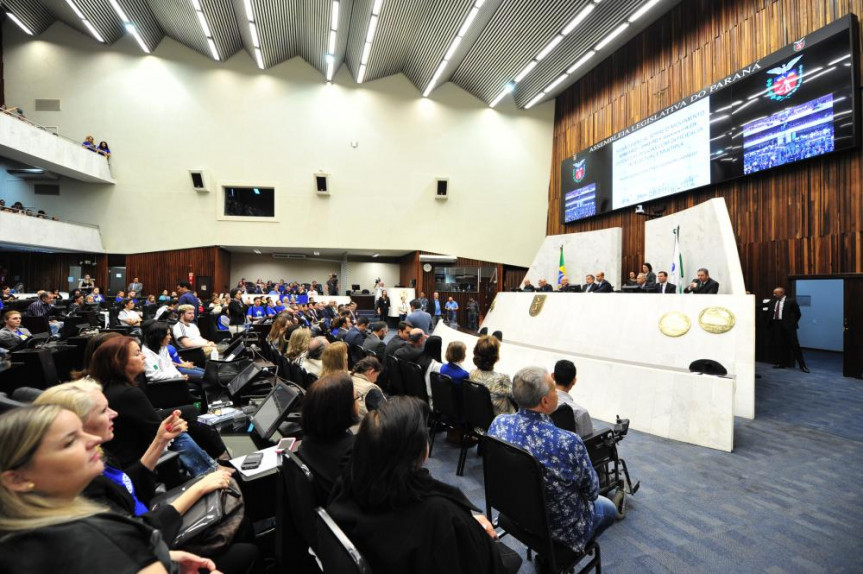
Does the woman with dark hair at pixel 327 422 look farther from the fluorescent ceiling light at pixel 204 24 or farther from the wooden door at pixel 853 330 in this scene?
the fluorescent ceiling light at pixel 204 24

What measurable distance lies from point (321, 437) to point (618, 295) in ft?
19.2

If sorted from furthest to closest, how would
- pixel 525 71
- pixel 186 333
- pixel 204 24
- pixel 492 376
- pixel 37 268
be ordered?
pixel 37 268 → pixel 525 71 → pixel 204 24 → pixel 186 333 → pixel 492 376

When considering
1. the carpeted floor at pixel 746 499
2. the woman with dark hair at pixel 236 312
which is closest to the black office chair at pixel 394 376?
the carpeted floor at pixel 746 499

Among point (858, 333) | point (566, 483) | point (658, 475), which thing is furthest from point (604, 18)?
point (566, 483)

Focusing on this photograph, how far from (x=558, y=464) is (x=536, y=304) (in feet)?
21.5

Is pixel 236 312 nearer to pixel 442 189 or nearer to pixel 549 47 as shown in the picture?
pixel 442 189

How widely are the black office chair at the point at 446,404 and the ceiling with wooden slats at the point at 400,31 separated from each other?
9.87m

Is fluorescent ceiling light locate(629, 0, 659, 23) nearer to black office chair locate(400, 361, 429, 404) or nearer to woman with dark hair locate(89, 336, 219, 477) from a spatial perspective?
black office chair locate(400, 361, 429, 404)

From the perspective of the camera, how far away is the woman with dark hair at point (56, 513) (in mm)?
760

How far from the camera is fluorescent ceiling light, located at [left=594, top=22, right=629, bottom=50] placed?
10.1 meters

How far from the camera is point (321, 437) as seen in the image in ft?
5.18

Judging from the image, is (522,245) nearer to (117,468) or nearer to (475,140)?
(475,140)

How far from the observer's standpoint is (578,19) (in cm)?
966

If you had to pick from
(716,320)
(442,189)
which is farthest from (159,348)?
(442,189)
